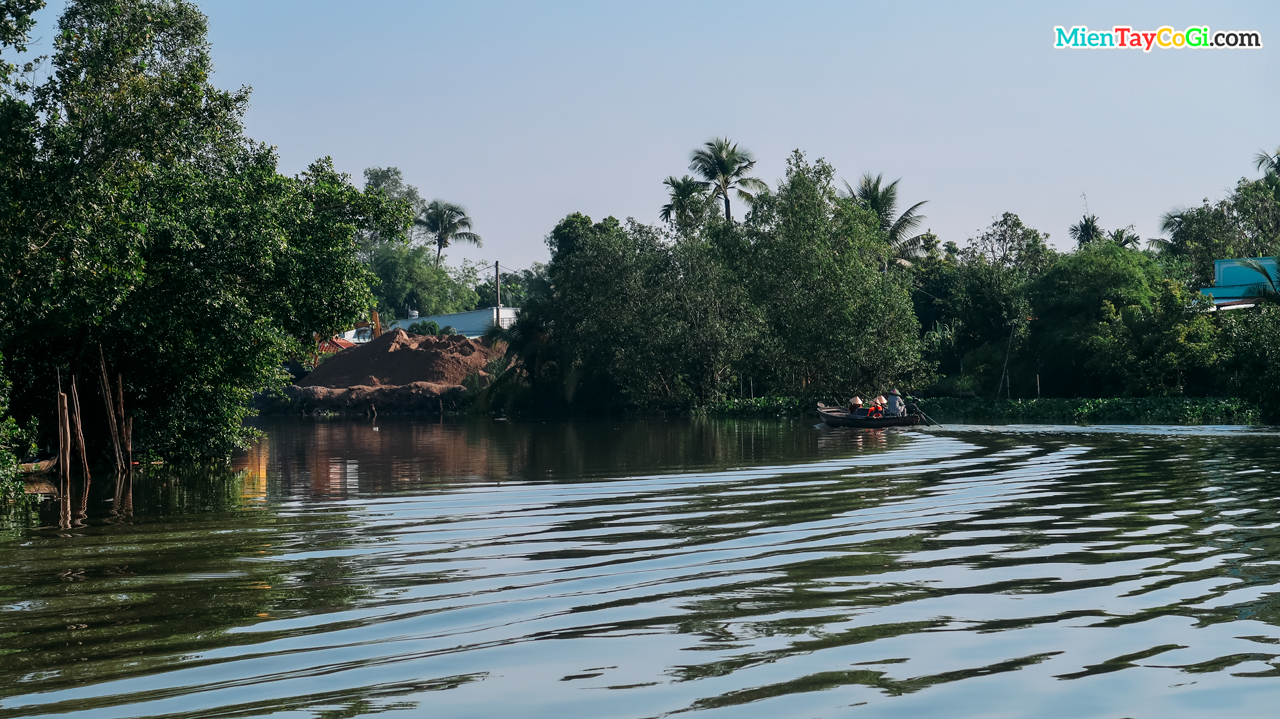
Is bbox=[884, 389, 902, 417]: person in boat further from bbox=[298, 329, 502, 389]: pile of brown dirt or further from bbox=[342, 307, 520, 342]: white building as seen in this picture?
bbox=[342, 307, 520, 342]: white building

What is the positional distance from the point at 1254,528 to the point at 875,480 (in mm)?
7491

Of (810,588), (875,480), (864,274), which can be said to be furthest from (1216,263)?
(810,588)

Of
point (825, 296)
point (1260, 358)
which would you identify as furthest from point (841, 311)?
point (1260, 358)

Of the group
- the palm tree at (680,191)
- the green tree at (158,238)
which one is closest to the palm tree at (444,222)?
the palm tree at (680,191)

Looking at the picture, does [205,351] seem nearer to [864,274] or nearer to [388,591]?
[388,591]

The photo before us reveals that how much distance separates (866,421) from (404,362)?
4803cm

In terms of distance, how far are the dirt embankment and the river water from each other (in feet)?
183

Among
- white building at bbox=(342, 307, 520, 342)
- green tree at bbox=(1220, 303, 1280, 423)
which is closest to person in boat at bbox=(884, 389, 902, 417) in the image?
green tree at bbox=(1220, 303, 1280, 423)

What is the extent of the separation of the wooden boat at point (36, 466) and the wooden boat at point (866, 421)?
82.2 ft

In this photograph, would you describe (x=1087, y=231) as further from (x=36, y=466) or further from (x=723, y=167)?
(x=36, y=466)

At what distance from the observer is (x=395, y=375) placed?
259ft

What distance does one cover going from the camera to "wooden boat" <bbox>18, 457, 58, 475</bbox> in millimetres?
19375

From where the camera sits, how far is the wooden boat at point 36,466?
1938 centimetres

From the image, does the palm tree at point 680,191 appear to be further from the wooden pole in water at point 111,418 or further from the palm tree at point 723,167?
the wooden pole in water at point 111,418
